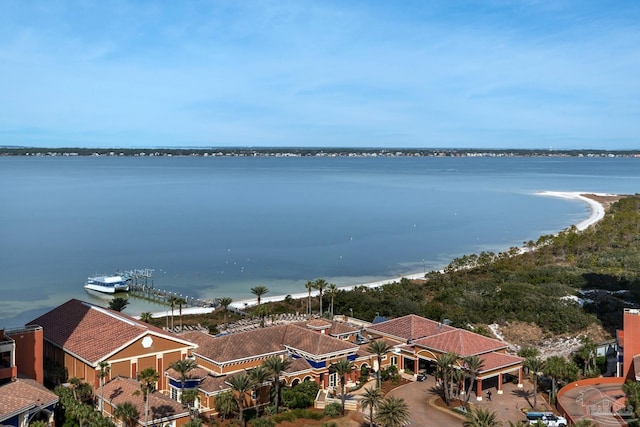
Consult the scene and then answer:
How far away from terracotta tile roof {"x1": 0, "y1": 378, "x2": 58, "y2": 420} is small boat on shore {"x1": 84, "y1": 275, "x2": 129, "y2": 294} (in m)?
31.3

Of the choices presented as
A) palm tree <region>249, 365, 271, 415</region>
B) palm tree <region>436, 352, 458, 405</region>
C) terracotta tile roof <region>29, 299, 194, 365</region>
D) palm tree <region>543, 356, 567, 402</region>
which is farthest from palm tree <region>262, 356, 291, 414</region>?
palm tree <region>543, 356, 567, 402</region>

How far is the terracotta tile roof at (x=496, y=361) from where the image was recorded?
105ft

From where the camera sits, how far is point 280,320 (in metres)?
46.8

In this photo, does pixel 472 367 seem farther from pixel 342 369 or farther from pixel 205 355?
pixel 205 355

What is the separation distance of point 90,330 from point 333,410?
42.8ft

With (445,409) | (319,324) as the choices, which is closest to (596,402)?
(445,409)

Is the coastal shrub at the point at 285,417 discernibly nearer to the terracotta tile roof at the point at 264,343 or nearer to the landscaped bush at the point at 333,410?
the landscaped bush at the point at 333,410

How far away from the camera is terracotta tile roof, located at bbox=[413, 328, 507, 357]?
33.3m

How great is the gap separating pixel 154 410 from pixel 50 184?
158 metres

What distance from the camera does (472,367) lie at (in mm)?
30656

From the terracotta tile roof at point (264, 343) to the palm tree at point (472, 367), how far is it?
235 inches

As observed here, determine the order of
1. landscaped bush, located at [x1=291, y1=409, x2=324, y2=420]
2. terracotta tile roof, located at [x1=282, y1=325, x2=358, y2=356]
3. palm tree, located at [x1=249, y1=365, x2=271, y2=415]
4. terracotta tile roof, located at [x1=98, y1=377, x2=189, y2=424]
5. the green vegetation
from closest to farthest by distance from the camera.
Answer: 1. terracotta tile roof, located at [x1=98, y1=377, x2=189, y2=424]
2. palm tree, located at [x1=249, y1=365, x2=271, y2=415]
3. landscaped bush, located at [x1=291, y1=409, x2=324, y2=420]
4. terracotta tile roof, located at [x1=282, y1=325, x2=358, y2=356]
5. the green vegetation

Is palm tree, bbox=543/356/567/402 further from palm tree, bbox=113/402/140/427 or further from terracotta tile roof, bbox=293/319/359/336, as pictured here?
palm tree, bbox=113/402/140/427

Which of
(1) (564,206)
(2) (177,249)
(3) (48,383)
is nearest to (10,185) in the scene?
(2) (177,249)
